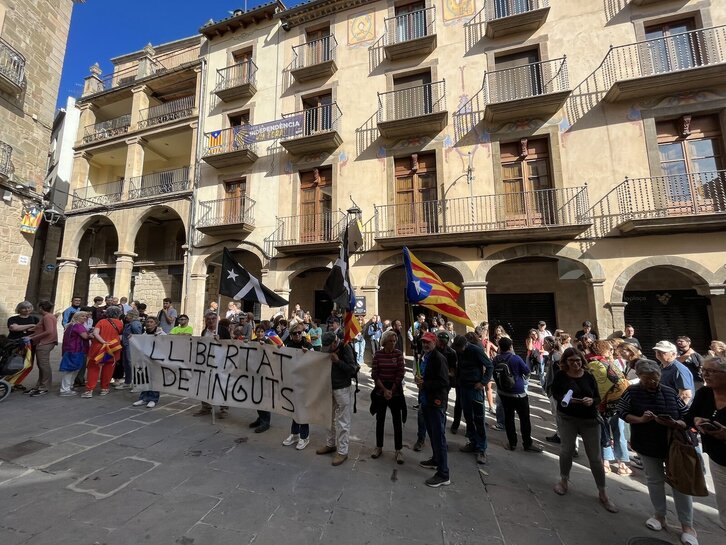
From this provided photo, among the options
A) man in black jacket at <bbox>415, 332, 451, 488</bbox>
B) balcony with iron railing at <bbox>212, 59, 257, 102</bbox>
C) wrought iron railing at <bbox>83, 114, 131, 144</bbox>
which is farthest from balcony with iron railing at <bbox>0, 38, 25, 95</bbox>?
man in black jacket at <bbox>415, 332, 451, 488</bbox>

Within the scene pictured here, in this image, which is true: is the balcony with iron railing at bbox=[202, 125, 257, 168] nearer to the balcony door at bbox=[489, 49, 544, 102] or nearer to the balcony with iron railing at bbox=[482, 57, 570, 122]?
the balcony with iron railing at bbox=[482, 57, 570, 122]

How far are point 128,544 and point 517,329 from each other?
12.8 m

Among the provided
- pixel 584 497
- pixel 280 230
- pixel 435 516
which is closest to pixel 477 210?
pixel 280 230

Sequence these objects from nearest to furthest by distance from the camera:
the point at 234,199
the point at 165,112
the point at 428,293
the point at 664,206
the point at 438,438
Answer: the point at 438,438 → the point at 428,293 → the point at 664,206 → the point at 234,199 → the point at 165,112

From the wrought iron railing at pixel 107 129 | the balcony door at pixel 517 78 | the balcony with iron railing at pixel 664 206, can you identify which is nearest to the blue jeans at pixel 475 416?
the balcony with iron railing at pixel 664 206

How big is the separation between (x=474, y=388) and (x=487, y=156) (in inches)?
349

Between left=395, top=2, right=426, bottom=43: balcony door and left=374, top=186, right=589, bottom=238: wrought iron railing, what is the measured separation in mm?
6787

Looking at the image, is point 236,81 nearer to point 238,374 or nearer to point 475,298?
point 475,298

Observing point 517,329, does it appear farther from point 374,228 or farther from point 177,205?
point 177,205

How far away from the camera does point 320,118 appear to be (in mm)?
13211

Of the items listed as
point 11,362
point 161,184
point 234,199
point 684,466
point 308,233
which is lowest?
point 684,466

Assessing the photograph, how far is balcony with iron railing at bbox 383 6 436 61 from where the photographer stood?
11.9m

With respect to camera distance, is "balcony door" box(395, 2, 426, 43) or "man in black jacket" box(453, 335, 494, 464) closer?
"man in black jacket" box(453, 335, 494, 464)

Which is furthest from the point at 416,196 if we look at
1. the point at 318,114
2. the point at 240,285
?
the point at 240,285
